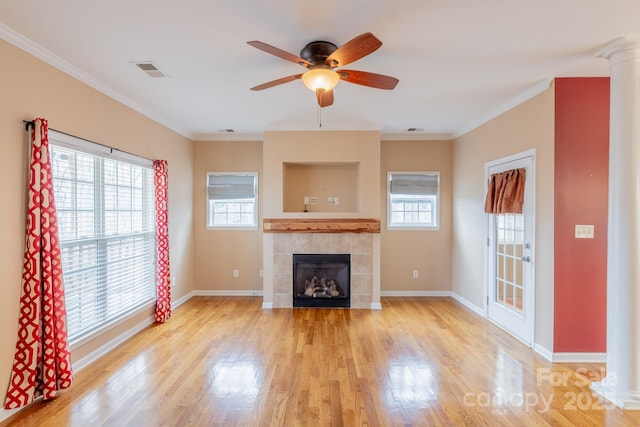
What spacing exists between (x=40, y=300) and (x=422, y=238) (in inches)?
194

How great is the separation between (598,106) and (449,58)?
5.19 ft

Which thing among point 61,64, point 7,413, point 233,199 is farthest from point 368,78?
point 233,199

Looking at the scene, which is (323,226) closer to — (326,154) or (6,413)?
(326,154)

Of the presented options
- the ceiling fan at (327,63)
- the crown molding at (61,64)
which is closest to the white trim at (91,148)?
the crown molding at (61,64)

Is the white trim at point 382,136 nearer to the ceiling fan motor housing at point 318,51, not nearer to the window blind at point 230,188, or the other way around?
the window blind at point 230,188

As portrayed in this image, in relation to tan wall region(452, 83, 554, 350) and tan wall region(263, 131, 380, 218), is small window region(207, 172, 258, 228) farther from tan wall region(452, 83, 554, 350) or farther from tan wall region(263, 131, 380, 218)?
tan wall region(452, 83, 554, 350)

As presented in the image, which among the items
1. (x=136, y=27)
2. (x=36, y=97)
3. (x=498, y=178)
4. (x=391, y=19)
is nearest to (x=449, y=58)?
(x=391, y=19)

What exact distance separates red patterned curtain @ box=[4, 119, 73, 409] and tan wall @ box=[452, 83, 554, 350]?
427cm

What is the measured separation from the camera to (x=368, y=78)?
254 centimetres

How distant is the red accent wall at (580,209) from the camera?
3.05 m

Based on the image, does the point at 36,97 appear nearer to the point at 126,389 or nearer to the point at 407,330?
the point at 126,389

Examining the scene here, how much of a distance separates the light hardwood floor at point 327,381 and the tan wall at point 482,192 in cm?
68

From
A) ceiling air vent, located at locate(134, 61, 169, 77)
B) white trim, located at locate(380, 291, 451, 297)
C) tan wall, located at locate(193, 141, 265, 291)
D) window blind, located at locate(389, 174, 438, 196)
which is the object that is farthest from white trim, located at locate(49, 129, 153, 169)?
white trim, located at locate(380, 291, 451, 297)

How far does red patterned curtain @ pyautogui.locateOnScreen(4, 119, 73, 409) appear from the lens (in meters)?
2.36
